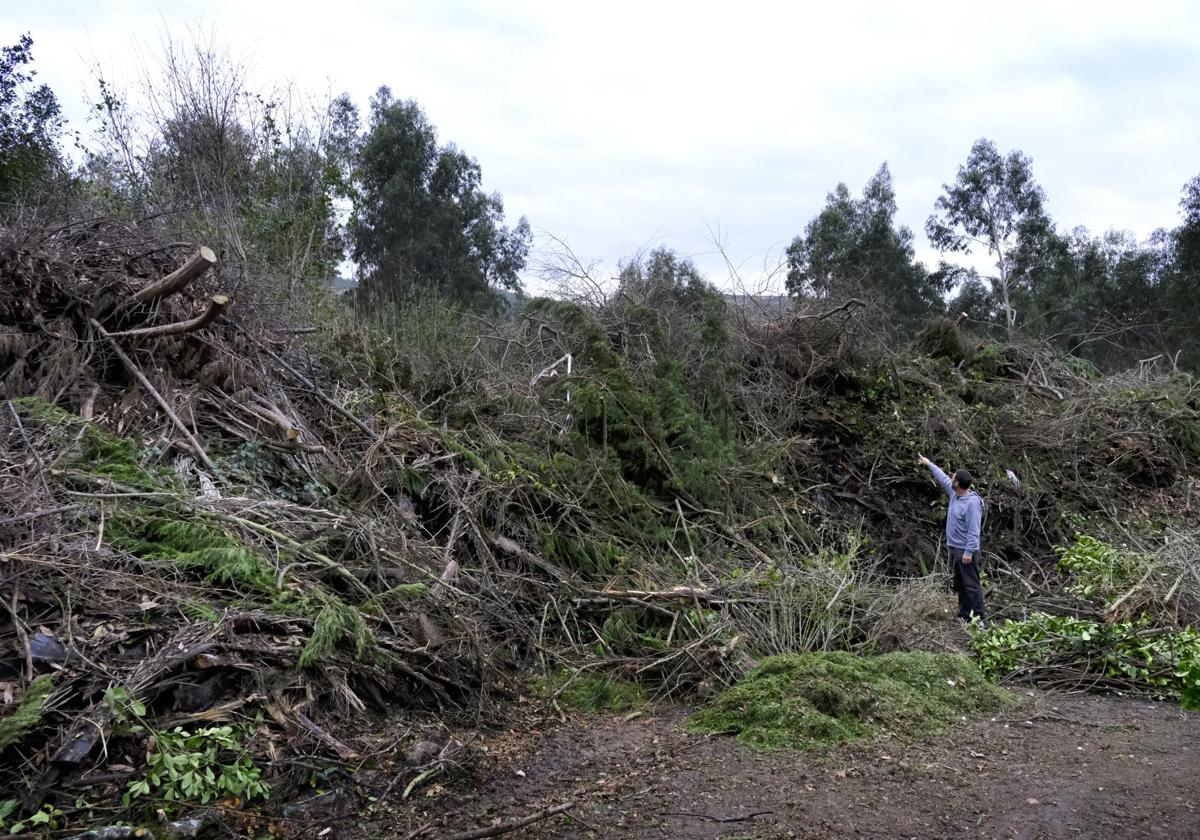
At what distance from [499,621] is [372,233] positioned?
22.4 metres

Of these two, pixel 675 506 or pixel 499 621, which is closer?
pixel 499 621

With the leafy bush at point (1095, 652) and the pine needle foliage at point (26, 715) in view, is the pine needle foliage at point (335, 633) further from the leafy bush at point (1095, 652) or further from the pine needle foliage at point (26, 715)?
the leafy bush at point (1095, 652)

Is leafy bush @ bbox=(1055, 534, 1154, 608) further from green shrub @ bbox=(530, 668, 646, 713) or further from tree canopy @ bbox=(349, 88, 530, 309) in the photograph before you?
tree canopy @ bbox=(349, 88, 530, 309)

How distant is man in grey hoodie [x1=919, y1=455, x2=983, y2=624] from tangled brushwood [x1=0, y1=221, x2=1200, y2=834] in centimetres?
61

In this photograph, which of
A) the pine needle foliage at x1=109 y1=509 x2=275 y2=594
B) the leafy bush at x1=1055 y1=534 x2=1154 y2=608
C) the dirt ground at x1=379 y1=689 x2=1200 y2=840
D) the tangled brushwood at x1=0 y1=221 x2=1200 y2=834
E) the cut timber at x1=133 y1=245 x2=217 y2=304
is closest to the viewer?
the dirt ground at x1=379 y1=689 x2=1200 y2=840

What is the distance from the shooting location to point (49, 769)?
324 cm

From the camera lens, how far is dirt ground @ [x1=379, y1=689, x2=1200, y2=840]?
139 inches

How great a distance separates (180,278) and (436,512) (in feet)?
8.21

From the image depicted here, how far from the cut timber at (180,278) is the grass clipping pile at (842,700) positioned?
14.6ft

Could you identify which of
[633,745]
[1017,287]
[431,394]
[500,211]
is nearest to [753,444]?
[431,394]

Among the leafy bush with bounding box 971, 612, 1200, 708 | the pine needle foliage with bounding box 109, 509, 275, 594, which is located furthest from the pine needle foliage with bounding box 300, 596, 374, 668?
the leafy bush with bounding box 971, 612, 1200, 708

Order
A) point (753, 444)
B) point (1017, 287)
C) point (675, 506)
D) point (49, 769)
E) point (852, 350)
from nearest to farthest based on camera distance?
point (49, 769) → point (675, 506) → point (753, 444) → point (852, 350) → point (1017, 287)

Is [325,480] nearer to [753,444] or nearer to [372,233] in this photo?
[753,444]

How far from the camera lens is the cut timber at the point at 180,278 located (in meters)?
6.18
